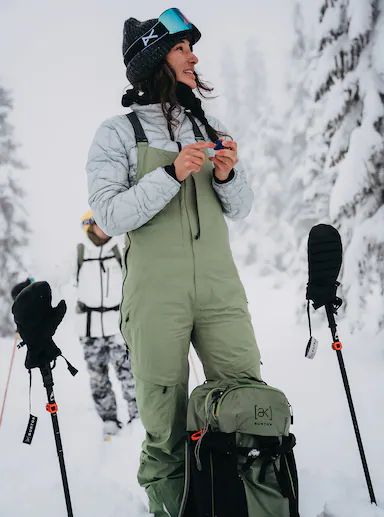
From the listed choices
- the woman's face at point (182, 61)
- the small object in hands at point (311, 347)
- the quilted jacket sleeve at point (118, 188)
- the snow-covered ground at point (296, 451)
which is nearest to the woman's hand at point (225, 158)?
the quilted jacket sleeve at point (118, 188)

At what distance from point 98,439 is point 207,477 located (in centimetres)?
344

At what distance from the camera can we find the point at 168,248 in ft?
8.29

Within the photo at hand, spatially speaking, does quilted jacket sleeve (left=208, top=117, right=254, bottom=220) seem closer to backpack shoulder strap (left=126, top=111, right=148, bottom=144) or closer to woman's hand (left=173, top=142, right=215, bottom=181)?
woman's hand (left=173, top=142, right=215, bottom=181)

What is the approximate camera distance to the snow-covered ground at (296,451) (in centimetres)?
334

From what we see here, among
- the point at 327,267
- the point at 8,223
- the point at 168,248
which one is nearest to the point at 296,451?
the point at 327,267

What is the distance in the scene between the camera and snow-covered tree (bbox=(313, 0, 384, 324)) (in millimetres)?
6752

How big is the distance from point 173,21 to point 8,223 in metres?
14.4

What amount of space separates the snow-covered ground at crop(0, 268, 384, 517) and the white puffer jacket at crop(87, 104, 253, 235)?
204 cm

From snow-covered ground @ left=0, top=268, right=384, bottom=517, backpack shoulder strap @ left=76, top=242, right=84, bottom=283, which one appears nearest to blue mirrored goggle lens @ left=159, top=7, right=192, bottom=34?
snow-covered ground @ left=0, top=268, right=384, bottom=517

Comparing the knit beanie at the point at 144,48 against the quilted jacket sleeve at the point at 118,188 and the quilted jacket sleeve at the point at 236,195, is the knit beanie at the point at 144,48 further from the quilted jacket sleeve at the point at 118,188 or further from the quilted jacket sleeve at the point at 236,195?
the quilted jacket sleeve at the point at 236,195

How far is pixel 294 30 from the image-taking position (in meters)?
16.9

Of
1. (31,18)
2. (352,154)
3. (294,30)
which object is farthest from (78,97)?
(352,154)

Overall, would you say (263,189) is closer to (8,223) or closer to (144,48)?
(8,223)

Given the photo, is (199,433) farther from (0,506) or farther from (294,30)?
(294,30)
